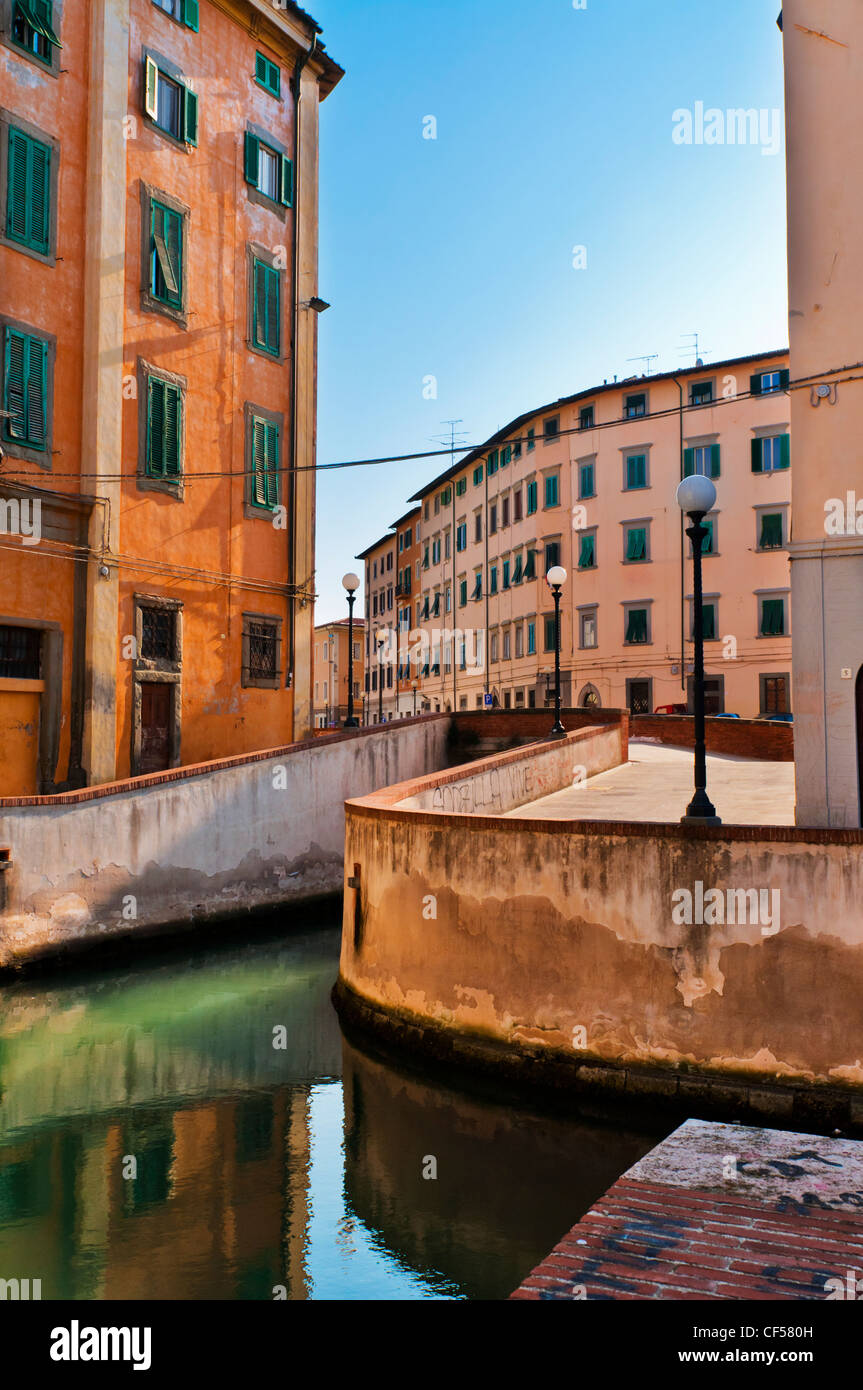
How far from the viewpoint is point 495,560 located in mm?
48250

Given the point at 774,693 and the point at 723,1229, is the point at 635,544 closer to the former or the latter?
the point at 774,693

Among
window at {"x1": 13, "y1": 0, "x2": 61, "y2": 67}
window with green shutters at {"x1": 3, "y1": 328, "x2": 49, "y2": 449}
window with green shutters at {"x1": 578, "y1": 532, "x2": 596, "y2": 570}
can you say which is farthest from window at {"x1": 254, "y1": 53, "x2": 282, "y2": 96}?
window with green shutters at {"x1": 578, "y1": 532, "x2": 596, "y2": 570}

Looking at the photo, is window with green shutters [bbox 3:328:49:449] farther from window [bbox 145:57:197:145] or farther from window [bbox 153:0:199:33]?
window [bbox 153:0:199:33]

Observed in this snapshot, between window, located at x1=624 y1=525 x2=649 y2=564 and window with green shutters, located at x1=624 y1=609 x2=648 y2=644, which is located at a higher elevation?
window, located at x1=624 y1=525 x2=649 y2=564

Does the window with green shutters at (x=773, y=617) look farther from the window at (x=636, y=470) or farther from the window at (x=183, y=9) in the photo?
the window at (x=183, y=9)

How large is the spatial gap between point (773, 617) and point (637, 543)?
20.2ft

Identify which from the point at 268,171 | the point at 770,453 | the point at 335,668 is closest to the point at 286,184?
the point at 268,171

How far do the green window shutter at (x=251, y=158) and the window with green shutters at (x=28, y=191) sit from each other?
204 inches

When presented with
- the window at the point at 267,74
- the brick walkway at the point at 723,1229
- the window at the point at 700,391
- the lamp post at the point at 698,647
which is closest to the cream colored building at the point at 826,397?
the lamp post at the point at 698,647

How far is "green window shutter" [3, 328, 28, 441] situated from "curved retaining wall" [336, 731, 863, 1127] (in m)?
10.1

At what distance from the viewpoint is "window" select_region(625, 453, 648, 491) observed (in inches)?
1564

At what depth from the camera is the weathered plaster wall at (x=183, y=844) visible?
1395 centimetres

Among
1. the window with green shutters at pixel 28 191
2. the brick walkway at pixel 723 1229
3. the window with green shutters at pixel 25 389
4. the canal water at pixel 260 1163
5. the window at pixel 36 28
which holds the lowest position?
the canal water at pixel 260 1163
